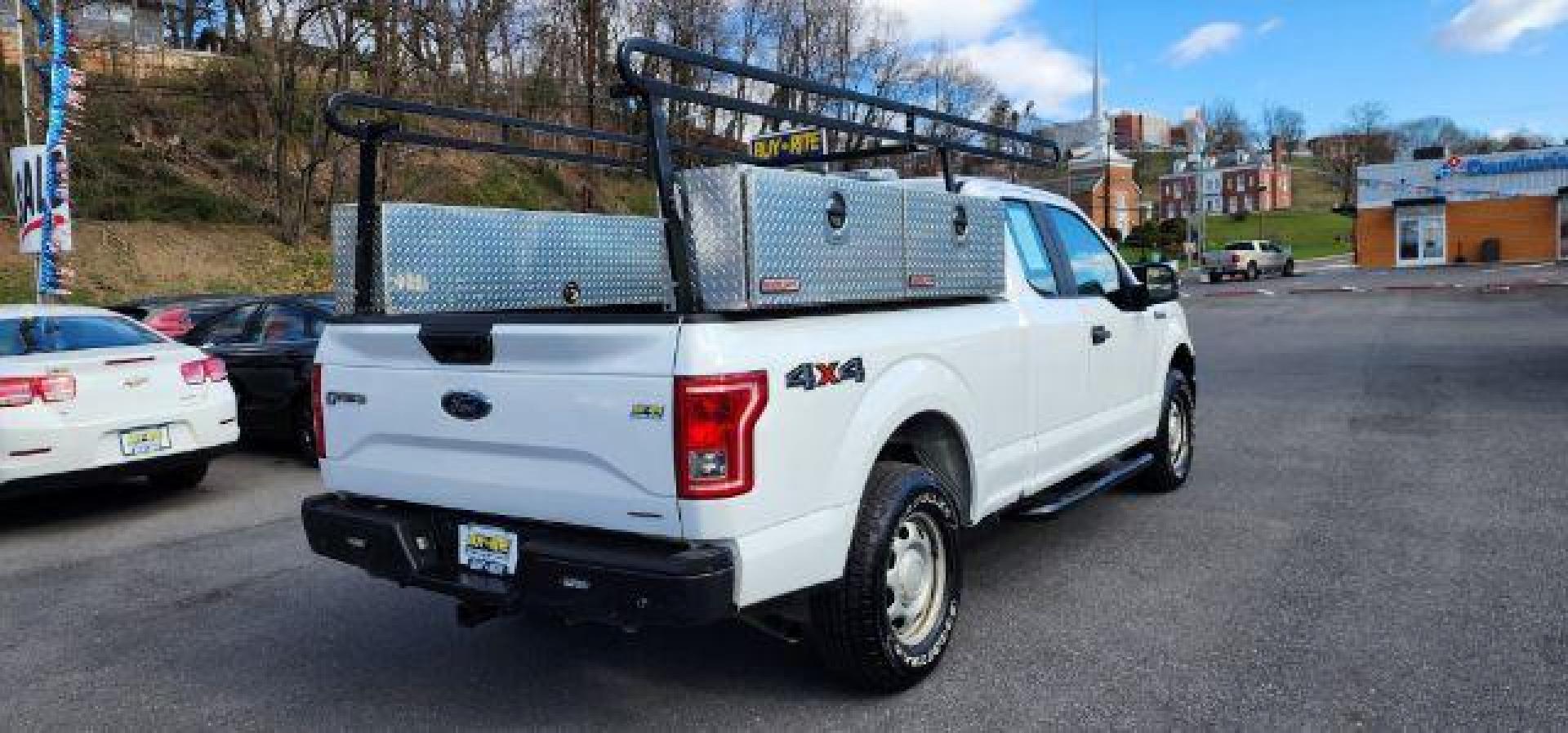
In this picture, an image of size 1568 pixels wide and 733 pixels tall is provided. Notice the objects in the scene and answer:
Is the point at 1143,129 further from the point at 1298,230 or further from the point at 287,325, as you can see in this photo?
the point at 287,325

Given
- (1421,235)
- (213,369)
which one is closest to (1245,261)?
(1421,235)

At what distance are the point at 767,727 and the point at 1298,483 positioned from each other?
4.89 meters

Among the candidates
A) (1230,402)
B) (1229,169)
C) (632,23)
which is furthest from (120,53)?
(1229,169)

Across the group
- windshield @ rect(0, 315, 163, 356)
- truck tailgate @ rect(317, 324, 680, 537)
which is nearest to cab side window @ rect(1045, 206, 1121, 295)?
truck tailgate @ rect(317, 324, 680, 537)

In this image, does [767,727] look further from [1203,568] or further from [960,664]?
[1203,568]

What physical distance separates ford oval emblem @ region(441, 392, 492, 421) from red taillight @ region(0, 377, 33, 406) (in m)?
4.36

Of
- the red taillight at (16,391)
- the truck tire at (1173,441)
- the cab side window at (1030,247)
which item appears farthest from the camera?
the truck tire at (1173,441)

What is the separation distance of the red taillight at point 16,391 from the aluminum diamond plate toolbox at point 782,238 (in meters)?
5.25

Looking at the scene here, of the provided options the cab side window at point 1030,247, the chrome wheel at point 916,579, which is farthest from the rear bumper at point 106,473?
the cab side window at point 1030,247

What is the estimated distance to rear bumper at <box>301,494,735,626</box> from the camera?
10.2 feet

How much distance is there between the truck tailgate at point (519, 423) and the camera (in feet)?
10.4

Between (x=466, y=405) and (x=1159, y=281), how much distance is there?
4334 mm

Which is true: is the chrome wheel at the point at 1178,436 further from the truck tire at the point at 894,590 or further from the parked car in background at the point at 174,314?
the parked car in background at the point at 174,314

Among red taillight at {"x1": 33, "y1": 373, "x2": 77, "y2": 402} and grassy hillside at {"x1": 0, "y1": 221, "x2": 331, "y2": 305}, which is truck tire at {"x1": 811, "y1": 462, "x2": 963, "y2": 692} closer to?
red taillight at {"x1": 33, "y1": 373, "x2": 77, "y2": 402}
